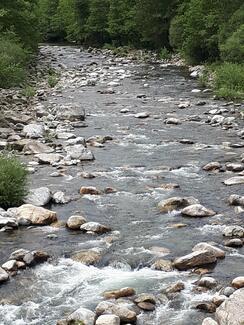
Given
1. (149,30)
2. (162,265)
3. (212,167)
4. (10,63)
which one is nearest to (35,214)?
(162,265)

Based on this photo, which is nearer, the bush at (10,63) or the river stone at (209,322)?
the river stone at (209,322)

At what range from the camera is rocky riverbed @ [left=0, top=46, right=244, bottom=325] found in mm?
7867

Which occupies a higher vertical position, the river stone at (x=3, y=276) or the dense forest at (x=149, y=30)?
the dense forest at (x=149, y=30)

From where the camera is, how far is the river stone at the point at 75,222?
10781 millimetres

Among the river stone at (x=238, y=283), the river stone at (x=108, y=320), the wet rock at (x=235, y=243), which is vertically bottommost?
the wet rock at (x=235, y=243)

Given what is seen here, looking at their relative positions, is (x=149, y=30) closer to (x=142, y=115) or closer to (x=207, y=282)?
(x=142, y=115)

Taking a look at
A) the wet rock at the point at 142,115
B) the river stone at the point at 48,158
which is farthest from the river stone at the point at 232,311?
the wet rock at the point at 142,115

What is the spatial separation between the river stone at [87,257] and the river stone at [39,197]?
2.70m

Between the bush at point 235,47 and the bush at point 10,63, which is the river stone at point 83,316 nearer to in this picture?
the bush at point 10,63

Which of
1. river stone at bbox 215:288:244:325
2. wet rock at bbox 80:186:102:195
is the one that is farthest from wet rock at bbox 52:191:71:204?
river stone at bbox 215:288:244:325

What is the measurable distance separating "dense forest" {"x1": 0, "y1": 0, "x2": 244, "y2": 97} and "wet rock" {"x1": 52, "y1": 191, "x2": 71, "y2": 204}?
14.4 meters

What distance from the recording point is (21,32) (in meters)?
37.6

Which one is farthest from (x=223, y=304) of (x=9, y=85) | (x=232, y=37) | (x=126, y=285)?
(x=232, y=37)

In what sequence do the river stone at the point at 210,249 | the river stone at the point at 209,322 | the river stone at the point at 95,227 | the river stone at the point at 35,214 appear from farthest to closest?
the river stone at the point at 35,214, the river stone at the point at 95,227, the river stone at the point at 210,249, the river stone at the point at 209,322
